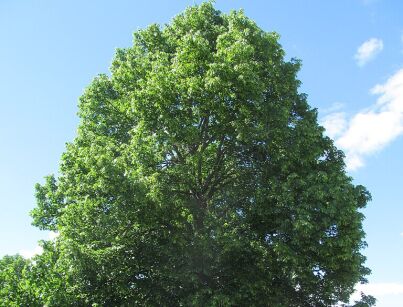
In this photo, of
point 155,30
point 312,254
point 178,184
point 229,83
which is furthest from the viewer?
point 155,30

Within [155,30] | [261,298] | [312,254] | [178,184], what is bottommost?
[261,298]

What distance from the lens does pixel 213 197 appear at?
22859mm

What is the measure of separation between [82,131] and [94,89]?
2.78m

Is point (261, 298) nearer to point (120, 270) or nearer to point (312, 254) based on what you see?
point (312, 254)

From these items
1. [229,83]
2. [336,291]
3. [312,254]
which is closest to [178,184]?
[229,83]

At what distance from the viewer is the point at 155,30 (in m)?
25.4

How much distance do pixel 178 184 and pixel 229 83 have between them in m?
5.66

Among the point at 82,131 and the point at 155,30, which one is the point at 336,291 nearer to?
the point at 82,131

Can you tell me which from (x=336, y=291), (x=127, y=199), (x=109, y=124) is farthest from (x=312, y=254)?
(x=109, y=124)

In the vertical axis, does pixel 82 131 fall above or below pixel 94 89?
below

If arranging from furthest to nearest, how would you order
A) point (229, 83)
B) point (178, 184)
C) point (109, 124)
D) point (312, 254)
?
point (109, 124)
point (178, 184)
point (229, 83)
point (312, 254)

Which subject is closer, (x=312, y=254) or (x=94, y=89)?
(x=312, y=254)

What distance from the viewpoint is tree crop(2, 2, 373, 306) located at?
18.2 m

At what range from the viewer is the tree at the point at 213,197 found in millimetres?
18172
